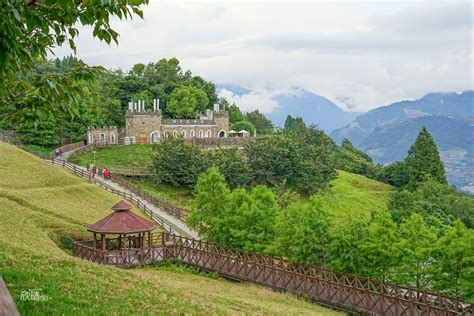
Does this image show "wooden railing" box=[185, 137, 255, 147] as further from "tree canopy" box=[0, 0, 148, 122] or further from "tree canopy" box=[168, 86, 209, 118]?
"tree canopy" box=[0, 0, 148, 122]

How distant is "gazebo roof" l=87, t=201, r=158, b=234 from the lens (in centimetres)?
2481

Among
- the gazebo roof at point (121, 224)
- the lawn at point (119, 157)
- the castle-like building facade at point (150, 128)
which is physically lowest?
the gazebo roof at point (121, 224)

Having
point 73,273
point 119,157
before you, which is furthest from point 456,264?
point 119,157

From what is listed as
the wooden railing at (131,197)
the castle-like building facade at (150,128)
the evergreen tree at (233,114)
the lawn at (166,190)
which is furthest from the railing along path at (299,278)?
the evergreen tree at (233,114)

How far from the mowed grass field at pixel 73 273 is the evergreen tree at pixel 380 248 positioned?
2.92 meters

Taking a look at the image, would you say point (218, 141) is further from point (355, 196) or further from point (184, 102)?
point (355, 196)

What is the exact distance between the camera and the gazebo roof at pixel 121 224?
2481 centimetres

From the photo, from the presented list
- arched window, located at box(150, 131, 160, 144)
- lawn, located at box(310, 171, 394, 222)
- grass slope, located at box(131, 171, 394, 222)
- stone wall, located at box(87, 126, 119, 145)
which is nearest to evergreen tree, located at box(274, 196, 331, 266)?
grass slope, located at box(131, 171, 394, 222)

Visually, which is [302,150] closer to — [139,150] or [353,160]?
[139,150]

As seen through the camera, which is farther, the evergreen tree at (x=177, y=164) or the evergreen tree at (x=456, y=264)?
the evergreen tree at (x=177, y=164)

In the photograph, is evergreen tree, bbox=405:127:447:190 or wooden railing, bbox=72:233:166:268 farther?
evergreen tree, bbox=405:127:447:190

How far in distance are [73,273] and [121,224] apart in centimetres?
1287

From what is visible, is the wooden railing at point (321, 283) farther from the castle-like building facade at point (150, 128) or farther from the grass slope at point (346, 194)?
the castle-like building facade at point (150, 128)

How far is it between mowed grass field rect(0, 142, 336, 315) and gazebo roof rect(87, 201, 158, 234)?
192 centimetres
